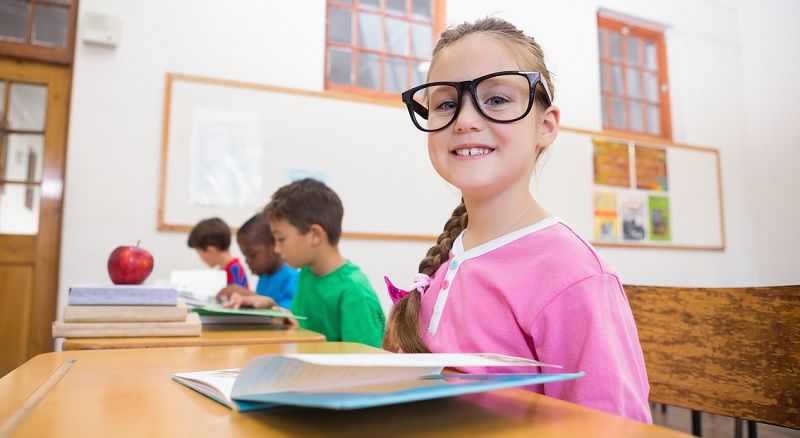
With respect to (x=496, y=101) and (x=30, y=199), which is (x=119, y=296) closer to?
(x=496, y=101)

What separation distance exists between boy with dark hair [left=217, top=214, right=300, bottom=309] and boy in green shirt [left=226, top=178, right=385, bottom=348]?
0.43 meters

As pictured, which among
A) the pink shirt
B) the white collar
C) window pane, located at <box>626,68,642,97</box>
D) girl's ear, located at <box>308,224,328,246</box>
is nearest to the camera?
the pink shirt

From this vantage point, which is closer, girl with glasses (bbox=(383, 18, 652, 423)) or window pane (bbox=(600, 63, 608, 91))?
girl with glasses (bbox=(383, 18, 652, 423))

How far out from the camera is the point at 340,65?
3.23m

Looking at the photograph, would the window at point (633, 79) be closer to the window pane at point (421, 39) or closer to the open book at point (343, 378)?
the window pane at point (421, 39)

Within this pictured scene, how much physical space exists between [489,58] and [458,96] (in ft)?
0.24

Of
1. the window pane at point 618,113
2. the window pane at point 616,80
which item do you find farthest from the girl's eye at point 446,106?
the window pane at point 616,80

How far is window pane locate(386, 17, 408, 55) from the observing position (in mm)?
3375

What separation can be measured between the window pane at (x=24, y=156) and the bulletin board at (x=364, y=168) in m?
0.70

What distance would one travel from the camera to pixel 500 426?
329mm

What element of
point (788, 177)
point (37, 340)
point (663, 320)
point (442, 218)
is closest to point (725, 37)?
point (788, 177)

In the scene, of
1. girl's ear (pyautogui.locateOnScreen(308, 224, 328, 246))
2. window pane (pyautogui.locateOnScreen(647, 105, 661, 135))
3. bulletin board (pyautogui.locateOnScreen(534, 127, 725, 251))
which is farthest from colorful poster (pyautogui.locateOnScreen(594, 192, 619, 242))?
girl's ear (pyautogui.locateOnScreen(308, 224, 328, 246))

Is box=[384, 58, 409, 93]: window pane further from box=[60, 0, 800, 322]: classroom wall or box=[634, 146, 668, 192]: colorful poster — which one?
box=[634, 146, 668, 192]: colorful poster

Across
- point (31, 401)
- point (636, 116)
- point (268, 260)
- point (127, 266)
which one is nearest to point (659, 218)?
point (636, 116)
